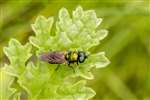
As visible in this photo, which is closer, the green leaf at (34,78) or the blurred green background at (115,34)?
the green leaf at (34,78)

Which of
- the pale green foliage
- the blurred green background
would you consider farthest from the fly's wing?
the blurred green background


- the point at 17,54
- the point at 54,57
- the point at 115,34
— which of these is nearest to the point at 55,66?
the point at 54,57

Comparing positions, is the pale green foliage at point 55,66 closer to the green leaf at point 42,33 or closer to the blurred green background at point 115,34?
the green leaf at point 42,33

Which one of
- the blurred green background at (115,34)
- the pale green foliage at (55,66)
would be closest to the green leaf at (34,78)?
the pale green foliage at (55,66)

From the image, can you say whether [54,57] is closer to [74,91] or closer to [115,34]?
[74,91]

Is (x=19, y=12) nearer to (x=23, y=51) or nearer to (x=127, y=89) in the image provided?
(x=127, y=89)

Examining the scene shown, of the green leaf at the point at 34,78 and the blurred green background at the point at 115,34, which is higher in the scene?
the blurred green background at the point at 115,34
